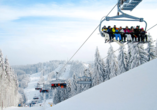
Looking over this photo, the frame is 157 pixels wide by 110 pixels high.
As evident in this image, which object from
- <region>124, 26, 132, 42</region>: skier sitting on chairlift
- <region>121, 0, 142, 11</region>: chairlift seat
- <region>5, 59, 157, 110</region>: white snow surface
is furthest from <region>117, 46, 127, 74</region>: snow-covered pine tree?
<region>5, 59, 157, 110</region>: white snow surface

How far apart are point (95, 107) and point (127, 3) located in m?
4.01

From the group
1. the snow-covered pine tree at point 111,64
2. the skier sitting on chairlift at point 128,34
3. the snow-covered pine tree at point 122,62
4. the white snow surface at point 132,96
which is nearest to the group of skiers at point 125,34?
the skier sitting on chairlift at point 128,34

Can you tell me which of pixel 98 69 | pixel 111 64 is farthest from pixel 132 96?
pixel 98 69

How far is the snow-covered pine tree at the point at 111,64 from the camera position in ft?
99.0

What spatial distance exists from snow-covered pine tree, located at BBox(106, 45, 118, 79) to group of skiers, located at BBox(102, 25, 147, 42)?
20.9m

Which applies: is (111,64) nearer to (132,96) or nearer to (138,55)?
(138,55)

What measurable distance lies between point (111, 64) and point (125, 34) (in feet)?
74.4

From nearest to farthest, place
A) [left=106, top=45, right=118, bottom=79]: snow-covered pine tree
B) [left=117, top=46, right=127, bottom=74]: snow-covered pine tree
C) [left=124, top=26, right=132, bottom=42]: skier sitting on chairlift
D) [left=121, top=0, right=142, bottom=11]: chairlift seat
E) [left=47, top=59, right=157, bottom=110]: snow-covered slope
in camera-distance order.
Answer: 1. [left=47, top=59, right=157, bottom=110]: snow-covered slope
2. [left=121, top=0, right=142, bottom=11]: chairlift seat
3. [left=124, top=26, right=132, bottom=42]: skier sitting on chairlift
4. [left=117, top=46, right=127, bottom=74]: snow-covered pine tree
5. [left=106, top=45, right=118, bottom=79]: snow-covered pine tree

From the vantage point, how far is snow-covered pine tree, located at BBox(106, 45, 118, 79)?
30.2 metres

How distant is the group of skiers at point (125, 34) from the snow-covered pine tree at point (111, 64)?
20.9m

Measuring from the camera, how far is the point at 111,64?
102ft

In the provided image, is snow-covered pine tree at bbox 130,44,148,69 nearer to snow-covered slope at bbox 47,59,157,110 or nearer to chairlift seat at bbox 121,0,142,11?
chairlift seat at bbox 121,0,142,11

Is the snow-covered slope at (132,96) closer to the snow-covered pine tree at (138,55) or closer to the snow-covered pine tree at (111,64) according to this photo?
the snow-covered pine tree at (138,55)

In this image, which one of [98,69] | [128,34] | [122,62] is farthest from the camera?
[98,69]
